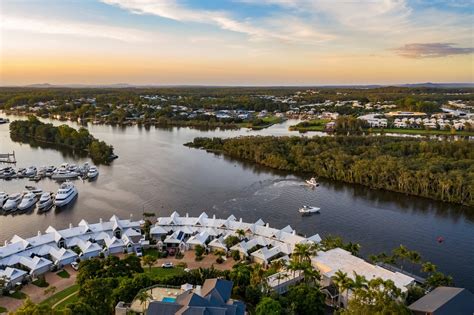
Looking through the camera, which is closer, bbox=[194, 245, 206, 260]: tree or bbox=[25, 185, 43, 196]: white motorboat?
bbox=[194, 245, 206, 260]: tree

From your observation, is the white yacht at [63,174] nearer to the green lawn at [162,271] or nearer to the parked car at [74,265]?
the parked car at [74,265]

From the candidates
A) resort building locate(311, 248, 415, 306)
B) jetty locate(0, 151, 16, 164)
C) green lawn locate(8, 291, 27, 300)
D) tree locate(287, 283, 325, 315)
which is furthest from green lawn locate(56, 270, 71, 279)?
jetty locate(0, 151, 16, 164)

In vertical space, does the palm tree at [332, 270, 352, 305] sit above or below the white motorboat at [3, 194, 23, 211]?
above

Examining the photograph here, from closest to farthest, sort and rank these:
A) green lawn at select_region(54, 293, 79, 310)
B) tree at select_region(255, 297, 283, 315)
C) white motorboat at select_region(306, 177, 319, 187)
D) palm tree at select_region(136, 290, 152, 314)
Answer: tree at select_region(255, 297, 283, 315)
palm tree at select_region(136, 290, 152, 314)
green lawn at select_region(54, 293, 79, 310)
white motorboat at select_region(306, 177, 319, 187)

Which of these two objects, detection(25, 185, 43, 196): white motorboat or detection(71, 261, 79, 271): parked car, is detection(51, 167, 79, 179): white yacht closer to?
detection(25, 185, 43, 196): white motorboat

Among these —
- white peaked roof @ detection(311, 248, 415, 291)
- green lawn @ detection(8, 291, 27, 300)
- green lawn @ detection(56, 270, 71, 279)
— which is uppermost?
white peaked roof @ detection(311, 248, 415, 291)

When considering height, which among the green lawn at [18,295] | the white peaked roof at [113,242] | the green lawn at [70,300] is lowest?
the green lawn at [18,295]

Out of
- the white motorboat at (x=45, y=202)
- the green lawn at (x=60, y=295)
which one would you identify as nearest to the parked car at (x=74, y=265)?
the green lawn at (x=60, y=295)
